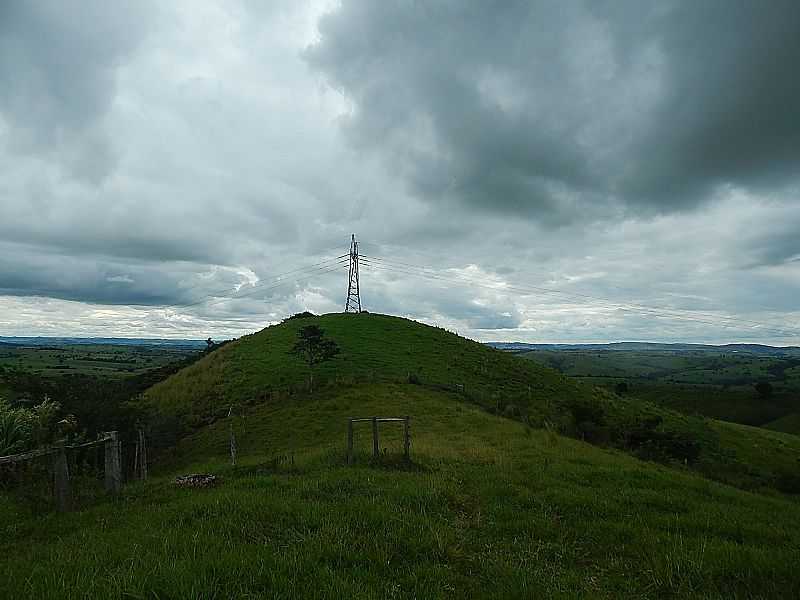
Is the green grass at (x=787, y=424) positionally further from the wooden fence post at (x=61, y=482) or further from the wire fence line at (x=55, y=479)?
the wooden fence post at (x=61, y=482)

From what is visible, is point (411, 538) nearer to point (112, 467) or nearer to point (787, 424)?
point (112, 467)

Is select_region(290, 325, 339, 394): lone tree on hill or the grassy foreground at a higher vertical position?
select_region(290, 325, 339, 394): lone tree on hill

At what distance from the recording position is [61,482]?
33.7 feet

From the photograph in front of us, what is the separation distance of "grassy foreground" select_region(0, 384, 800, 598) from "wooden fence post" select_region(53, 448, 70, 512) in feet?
1.52

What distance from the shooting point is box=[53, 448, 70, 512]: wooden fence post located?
1020 cm

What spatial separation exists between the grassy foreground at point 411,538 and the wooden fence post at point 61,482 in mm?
464

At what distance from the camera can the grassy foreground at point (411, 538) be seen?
600 centimetres

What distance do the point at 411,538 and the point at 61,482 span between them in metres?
7.74

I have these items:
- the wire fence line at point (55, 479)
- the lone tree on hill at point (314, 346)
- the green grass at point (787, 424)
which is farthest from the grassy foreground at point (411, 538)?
the green grass at point (787, 424)

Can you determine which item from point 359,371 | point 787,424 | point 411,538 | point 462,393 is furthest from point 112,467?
point 787,424

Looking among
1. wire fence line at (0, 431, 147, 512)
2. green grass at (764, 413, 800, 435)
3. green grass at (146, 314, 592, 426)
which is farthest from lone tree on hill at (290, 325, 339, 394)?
→ green grass at (764, 413, 800, 435)

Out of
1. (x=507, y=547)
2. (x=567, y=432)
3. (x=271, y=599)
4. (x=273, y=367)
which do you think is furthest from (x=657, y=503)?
(x=273, y=367)

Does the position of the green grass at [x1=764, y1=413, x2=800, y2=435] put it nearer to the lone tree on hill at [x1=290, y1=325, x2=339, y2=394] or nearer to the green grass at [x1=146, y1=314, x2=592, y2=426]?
the green grass at [x1=146, y1=314, x2=592, y2=426]

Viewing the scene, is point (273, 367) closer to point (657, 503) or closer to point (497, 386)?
point (497, 386)
